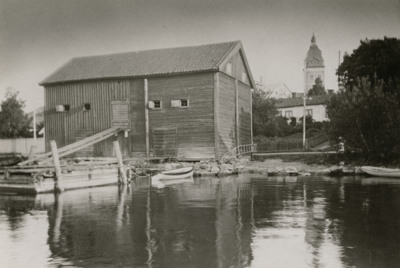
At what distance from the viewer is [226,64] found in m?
35.4

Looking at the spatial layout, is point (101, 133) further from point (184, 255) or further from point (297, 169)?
point (184, 255)

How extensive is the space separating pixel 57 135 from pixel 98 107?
15.8 feet

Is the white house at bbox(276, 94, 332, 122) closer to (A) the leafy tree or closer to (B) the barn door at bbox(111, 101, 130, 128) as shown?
(A) the leafy tree

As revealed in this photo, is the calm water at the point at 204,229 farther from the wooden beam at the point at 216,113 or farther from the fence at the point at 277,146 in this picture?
the fence at the point at 277,146

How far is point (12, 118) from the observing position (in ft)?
148

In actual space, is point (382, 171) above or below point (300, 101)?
below

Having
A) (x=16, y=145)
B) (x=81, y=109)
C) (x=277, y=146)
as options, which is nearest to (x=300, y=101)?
(x=277, y=146)

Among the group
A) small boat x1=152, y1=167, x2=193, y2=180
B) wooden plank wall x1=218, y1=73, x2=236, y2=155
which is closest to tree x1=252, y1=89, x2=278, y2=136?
wooden plank wall x1=218, y1=73, x2=236, y2=155

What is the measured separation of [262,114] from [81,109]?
2645cm

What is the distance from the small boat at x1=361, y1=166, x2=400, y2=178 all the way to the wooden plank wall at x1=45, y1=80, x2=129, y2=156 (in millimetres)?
18695

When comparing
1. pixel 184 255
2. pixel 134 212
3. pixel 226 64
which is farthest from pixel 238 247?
pixel 226 64

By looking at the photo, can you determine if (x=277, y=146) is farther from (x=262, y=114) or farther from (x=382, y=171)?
(x=382, y=171)

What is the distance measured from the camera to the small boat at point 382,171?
94.5 ft

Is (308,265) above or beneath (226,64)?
beneath
